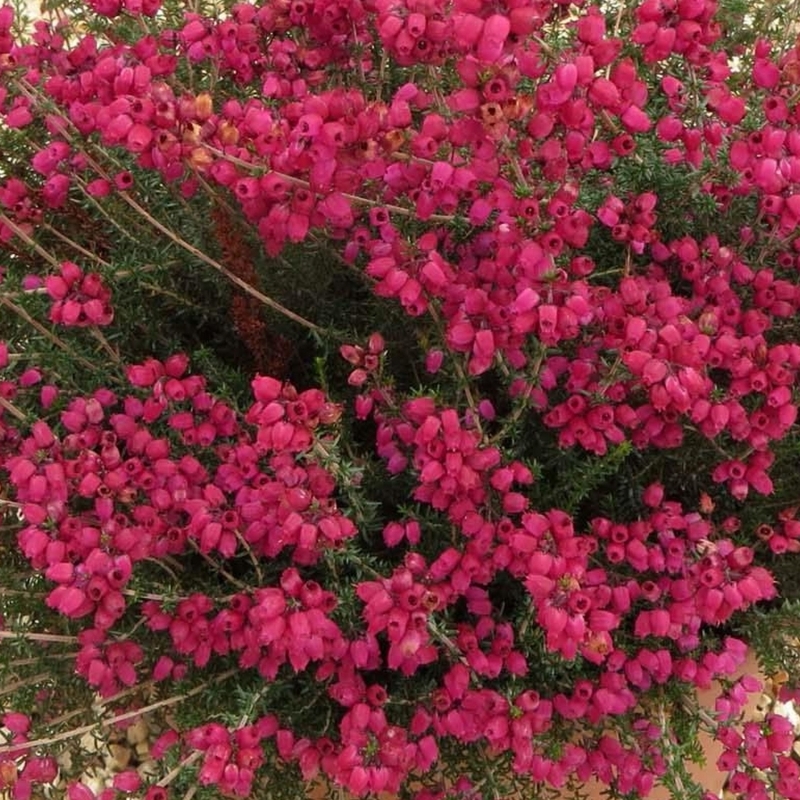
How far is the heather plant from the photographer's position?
3.18ft

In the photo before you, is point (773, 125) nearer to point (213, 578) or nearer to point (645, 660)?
point (645, 660)

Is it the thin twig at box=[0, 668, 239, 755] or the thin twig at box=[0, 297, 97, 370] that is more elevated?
the thin twig at box=[0, 297, 97, 370]

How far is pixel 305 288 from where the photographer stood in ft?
4.86

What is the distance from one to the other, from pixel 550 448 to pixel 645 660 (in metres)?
0.34

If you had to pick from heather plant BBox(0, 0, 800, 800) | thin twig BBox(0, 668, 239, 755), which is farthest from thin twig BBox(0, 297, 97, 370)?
thin twig BBox(0, 668, 239, 755)

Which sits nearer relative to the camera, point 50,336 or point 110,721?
point 110,721

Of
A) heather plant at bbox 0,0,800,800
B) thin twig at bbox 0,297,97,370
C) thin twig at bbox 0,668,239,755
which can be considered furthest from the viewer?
thin twig at bbox 0,297,97,370

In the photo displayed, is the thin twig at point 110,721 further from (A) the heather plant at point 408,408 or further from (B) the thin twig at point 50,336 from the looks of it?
(B) the thin twig at point 50,336

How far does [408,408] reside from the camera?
3.59ft

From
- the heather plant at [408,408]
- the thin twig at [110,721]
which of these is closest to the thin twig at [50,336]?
the heather plant at [408,408]

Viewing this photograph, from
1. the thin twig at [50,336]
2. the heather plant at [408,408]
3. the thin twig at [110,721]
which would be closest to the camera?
the heather plant at [408,408]

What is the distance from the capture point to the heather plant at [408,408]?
0.97 metres

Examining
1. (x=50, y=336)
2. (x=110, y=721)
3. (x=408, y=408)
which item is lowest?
(x=110, y=721)

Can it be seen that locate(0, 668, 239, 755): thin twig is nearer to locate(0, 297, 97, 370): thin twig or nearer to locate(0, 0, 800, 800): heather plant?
locate(0, 0, 800, 800): heather plant
